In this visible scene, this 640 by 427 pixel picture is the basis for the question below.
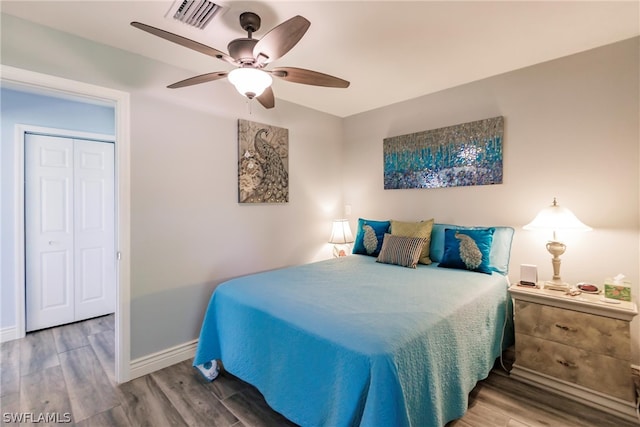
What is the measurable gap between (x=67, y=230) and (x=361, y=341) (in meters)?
3.62

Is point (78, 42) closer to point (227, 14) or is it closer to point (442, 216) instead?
point (227, 14)

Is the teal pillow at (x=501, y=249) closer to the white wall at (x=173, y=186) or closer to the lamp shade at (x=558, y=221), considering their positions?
the lamp shade at (x=558, y=221)

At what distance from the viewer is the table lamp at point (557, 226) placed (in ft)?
6.88

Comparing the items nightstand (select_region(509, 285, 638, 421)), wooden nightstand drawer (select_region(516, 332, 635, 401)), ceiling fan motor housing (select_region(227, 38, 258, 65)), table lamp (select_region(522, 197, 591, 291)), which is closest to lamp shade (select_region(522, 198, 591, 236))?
table lamp (select_region(522, 197, 591, 291))

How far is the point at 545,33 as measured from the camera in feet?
6.76

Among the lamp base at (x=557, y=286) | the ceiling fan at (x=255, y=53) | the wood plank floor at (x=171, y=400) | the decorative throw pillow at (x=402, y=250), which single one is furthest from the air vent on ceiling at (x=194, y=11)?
the lamp base at (x=557, y=286)

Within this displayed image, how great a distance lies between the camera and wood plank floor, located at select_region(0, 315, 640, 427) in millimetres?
1755

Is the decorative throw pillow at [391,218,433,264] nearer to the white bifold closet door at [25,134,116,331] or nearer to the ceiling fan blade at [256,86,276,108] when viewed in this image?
the ceiling fan blade at [256,86,276,108]

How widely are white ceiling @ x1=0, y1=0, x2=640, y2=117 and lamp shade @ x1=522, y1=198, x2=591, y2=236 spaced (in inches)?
50.2

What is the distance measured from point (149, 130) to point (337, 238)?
90.9 inches

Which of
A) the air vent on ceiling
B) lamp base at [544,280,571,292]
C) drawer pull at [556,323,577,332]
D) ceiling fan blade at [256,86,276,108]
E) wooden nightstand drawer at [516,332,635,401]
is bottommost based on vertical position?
wooden nightstand drawer at [516,332,635,401]

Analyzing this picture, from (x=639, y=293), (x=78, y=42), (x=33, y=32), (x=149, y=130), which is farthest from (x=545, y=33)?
(x=33, y=32)

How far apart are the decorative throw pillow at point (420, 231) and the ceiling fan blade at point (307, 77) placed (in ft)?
5.47

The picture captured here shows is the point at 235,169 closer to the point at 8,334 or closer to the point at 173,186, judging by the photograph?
the point at 173,186
